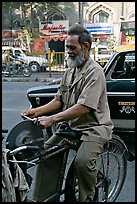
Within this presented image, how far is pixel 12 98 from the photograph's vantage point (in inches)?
506

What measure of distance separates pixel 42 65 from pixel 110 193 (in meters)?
20.7

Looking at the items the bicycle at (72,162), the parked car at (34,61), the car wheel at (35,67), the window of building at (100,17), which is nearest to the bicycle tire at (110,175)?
the bicycle at (72,162)

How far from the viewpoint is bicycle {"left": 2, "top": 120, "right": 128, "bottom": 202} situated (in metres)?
2.99

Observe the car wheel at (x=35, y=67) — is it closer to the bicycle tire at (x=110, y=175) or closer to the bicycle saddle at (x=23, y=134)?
the bicycle tire at (x=110, y=175)

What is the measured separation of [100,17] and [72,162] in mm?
36294

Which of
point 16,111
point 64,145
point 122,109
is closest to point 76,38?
point 64,145

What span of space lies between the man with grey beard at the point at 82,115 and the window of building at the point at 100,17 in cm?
3548

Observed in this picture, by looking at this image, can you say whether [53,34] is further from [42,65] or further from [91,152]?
[91,152]

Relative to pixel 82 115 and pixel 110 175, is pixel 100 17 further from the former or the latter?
pixel 82 115

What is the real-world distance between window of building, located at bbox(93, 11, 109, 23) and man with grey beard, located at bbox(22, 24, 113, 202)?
35481 millimetres

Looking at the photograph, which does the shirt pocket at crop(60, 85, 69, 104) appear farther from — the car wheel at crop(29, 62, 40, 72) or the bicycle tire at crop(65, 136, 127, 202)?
the car wheel at crop(29, 62, 40, 72)

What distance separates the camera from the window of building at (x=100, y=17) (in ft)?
125

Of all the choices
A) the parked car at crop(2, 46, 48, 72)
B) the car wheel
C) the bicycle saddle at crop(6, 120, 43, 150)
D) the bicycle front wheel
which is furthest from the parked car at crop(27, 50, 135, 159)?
the car wheel

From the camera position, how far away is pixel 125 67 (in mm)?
6805
